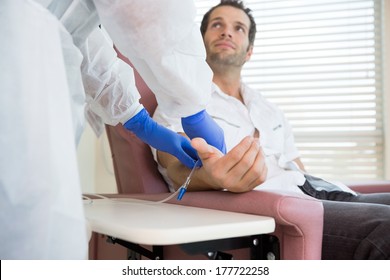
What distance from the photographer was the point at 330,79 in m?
2.34

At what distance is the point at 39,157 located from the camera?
22.5 inches

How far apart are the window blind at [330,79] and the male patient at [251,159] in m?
0.54

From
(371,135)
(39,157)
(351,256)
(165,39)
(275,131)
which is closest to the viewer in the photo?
(39,157)

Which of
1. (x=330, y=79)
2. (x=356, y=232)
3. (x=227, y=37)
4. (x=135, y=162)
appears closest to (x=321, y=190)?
(x=356, y=232)

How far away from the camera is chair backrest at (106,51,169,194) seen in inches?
52.9

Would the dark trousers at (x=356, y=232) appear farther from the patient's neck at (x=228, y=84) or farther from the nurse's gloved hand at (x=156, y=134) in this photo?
the patient's neck at (x=228, y=84)

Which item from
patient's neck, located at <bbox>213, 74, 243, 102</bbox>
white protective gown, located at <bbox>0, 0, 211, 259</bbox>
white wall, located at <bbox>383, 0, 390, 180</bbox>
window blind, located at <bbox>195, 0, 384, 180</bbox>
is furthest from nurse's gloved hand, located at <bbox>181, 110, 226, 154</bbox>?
white wall, located at <bbox>383, 0, 390, 180</bbox>

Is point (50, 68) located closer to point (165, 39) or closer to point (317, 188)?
point (165, 39)

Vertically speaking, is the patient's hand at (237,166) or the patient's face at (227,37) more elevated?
the patient's face at (227,37)

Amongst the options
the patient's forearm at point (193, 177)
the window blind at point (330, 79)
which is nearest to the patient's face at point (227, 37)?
the window blind at point (330, 79)

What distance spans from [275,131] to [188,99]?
0.98 meters

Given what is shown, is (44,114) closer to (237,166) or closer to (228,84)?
(237,166)

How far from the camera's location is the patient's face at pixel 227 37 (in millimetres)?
1753
